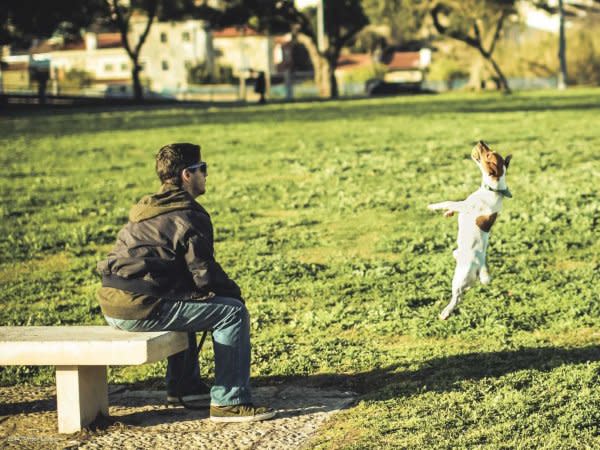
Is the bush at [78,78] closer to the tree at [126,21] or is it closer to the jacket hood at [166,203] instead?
the tree at [126,21]

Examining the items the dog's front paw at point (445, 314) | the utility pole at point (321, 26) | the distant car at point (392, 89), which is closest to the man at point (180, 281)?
the dog's front paw at point (445, 314)

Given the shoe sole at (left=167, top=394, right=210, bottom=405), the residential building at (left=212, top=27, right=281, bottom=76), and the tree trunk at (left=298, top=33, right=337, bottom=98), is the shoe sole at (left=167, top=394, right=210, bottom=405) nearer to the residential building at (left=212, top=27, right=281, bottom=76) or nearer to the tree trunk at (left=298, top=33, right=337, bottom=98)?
the tree trunk at (left=298, top=33, right=337, bottom=98)

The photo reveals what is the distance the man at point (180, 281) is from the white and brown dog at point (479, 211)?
1708 mm

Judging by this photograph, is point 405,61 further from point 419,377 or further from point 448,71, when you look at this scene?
point 419,377

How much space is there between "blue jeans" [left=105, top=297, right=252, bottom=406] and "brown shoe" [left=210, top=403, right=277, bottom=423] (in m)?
0.03

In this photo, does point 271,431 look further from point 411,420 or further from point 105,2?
point 105,2

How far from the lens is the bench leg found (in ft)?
19.2

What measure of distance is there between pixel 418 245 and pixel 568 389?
15.3 ft

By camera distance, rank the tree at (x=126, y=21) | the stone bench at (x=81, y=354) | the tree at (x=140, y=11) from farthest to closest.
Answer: the tree at (x=140, y=11), the tree at (x=126, y=21), the stone bench at (x=81, y=354)

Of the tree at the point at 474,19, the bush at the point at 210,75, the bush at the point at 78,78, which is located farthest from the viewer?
the bush at the point at 210,75

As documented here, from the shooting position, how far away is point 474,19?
198 ft

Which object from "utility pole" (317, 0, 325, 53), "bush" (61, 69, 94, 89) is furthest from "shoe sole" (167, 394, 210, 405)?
"bush" (61, 69, 94, 89)

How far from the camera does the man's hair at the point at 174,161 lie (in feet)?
19.2

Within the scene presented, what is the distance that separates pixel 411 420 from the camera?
5836 mm
